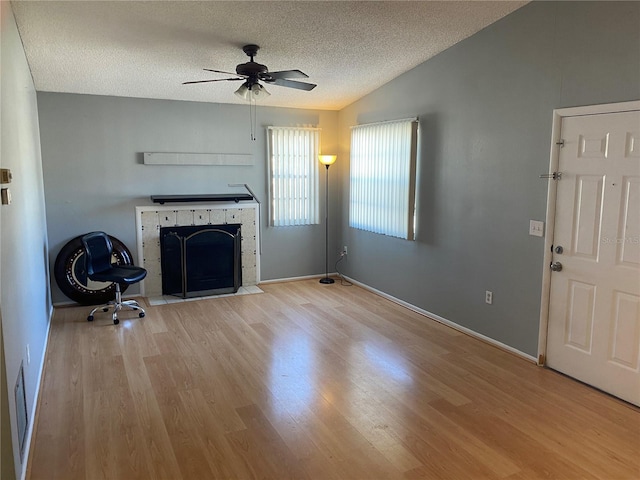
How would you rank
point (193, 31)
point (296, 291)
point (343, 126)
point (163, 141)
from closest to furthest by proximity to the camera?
point (193, 31), point (163, 141), point (296, 291), point (343, 126)

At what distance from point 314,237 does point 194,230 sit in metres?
1.75

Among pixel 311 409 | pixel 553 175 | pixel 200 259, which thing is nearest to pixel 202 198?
pixel 200 259

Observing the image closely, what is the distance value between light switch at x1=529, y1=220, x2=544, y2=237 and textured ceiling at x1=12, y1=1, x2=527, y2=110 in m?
1.73

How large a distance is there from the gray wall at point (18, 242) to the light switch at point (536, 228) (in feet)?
11.8

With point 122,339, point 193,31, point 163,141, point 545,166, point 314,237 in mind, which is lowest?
point 122,339

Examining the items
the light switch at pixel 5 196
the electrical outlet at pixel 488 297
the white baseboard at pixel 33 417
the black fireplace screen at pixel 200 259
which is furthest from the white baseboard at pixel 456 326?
the light switch at pixel 5 196

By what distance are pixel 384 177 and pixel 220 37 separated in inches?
97.6

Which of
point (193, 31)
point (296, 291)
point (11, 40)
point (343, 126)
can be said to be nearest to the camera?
point (11, 40)

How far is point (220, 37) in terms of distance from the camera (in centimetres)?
368

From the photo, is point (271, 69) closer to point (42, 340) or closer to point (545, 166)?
point (545, 166)

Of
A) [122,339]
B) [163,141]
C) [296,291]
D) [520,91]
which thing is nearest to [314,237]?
[296,291]

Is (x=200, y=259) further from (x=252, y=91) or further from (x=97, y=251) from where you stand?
(x=252, y=91)

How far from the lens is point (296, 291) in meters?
5.98

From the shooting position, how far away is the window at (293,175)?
611 cm
